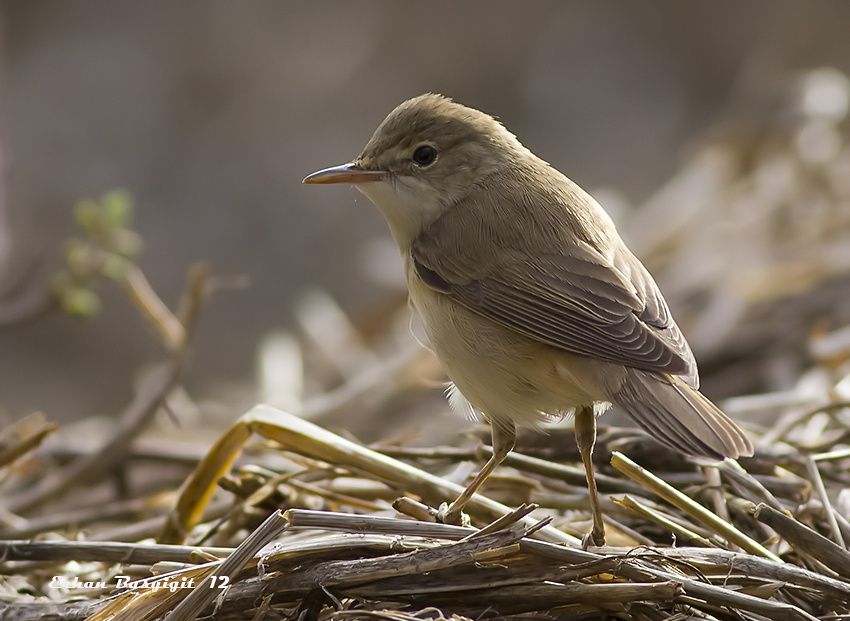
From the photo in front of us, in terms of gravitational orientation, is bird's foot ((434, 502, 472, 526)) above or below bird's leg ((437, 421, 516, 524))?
below

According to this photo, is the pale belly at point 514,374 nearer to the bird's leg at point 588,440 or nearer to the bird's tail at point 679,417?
the bird's leg at point 588,440

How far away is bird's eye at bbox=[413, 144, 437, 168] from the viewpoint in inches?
128

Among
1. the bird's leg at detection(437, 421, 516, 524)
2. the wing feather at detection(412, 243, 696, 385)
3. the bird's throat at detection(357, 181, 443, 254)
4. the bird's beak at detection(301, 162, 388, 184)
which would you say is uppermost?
the bird's beak at detection(301, 162, 388, 184)

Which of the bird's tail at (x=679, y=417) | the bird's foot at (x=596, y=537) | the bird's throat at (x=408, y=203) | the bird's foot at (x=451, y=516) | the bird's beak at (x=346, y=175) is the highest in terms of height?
the bird's beak at (x=346, y=175)

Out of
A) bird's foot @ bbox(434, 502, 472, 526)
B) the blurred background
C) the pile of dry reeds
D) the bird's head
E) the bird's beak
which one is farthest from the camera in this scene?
the blurred background

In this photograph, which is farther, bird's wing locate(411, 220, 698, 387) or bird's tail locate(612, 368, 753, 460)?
bird's wing locate(411, 220, 698, 387)

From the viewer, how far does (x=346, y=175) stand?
315cm

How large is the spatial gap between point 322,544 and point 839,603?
108 cm

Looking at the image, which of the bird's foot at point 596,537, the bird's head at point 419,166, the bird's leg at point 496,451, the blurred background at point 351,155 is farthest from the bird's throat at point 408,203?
the blurred background at point 351,155

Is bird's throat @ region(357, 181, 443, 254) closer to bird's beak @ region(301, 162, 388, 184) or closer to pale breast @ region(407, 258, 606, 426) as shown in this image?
bird's beak @ region(301, 162, 388, 184)

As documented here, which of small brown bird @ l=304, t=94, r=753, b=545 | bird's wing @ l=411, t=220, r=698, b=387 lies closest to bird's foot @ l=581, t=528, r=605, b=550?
small brown bird @ l=304, t=94, r=753, b=545

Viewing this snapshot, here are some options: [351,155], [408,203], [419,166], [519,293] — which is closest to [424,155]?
[419,166]

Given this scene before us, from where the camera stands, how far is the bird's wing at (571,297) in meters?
2.68

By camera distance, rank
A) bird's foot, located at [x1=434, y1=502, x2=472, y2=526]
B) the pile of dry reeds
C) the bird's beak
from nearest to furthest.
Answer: the pile of dry reeds, bird's foot, located at [x1=434, y1=502, x2=472, y2=526], the bird's beak
